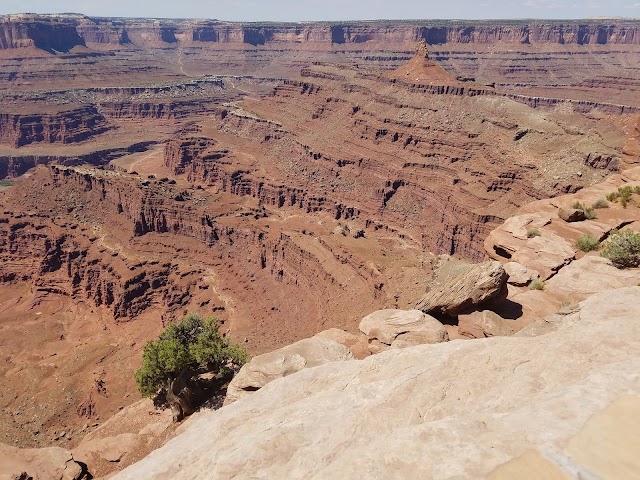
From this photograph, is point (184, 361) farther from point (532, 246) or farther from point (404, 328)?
point (532, 246)

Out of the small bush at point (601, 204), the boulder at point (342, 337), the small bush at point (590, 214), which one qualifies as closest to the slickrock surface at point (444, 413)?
the boulder at point (342, 337)

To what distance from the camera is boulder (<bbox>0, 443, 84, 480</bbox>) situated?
22.2 m

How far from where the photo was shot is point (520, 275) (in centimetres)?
2277

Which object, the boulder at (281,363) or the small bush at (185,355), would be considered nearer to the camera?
the boulder at (281,363)

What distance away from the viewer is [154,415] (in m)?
30.1

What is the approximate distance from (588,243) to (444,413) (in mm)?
17674

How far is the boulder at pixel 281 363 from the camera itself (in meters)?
21.4

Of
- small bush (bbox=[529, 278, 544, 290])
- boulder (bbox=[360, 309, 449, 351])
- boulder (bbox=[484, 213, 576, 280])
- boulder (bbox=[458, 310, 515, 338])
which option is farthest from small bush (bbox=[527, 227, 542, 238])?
boulder (bbox=[360, 309, 449, 351])

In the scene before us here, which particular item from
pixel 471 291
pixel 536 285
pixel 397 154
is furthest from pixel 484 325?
pixel 397 154

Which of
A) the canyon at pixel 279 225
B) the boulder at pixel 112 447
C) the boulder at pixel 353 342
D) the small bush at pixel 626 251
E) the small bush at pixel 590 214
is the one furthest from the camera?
the canyon at pixel 279 225

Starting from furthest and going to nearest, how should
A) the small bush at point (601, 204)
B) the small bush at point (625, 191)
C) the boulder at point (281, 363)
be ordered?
the small bush at point (625, 191), the small bush at point (601, 204), the boulder at point (281, 363)

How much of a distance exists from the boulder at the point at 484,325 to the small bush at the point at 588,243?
26.8 ft

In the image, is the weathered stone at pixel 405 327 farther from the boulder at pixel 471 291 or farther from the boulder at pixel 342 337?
the boulder at pixel 342 337

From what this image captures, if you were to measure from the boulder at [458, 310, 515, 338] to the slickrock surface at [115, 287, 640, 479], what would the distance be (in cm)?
391
